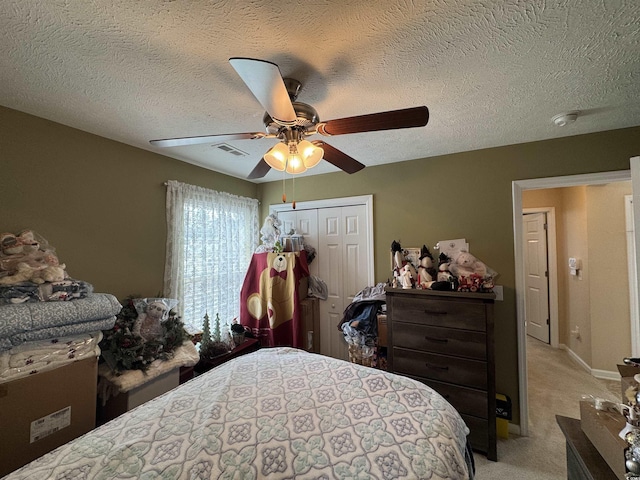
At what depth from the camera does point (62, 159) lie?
1707 millimetres

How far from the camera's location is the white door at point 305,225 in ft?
10.2

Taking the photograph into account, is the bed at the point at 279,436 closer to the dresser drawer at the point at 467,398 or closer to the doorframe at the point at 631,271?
the dresser drawer at the point at 467,398

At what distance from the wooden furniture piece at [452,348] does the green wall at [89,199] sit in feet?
7.23

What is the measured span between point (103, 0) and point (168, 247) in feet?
6.08

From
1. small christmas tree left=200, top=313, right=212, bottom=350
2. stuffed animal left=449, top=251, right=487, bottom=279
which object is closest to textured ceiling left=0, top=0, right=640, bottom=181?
stuffed animal left=449, top=251, right=487, bottom=279

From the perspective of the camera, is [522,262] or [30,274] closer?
[30,274]

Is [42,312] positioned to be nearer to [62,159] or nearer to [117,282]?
[117,282]

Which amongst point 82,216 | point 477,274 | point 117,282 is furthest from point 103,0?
point 477,274

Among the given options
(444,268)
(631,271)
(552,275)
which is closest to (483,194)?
(444,268)

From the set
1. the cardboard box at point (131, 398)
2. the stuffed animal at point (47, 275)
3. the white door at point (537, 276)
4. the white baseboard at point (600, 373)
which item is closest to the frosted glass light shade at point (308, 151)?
the stuffed animal at point (47, 275)

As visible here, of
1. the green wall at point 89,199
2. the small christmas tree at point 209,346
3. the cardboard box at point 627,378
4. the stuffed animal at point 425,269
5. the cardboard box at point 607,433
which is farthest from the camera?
the small christmas tree at point 209,346

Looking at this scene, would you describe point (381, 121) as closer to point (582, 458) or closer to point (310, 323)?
point (582, 458)

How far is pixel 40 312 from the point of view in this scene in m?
1.26

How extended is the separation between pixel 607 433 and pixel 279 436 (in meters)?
1.12
